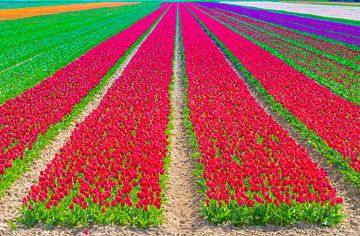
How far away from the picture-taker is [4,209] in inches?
293

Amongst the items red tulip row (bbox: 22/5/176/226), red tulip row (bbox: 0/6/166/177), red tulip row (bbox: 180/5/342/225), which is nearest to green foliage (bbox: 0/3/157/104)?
red tulip row (bbox: 0/6/166/177)

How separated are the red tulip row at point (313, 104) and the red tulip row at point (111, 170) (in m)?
4.33

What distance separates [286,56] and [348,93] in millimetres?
8582

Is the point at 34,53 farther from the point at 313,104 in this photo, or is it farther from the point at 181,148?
the point at 313,104

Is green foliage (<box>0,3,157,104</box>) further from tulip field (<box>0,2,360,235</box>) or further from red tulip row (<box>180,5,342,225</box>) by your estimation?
red tulip row (<box>180,5,342,225</box>)

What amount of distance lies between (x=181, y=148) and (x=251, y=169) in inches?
98.4

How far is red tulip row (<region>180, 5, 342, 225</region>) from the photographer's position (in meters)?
6.89

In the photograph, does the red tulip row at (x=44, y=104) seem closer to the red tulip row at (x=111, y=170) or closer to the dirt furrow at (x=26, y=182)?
the dirt furrow at (x=26, y=182)

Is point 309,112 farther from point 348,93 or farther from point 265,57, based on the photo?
point 265,57

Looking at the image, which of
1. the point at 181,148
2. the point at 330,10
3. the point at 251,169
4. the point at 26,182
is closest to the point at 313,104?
the point at 181,148

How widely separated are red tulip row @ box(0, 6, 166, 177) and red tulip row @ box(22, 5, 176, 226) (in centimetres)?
109

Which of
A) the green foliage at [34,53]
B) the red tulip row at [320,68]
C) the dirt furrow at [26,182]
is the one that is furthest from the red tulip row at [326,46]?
the dirt furrow at [26,182]

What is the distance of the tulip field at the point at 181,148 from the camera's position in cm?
689

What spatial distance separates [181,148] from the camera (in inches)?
404
